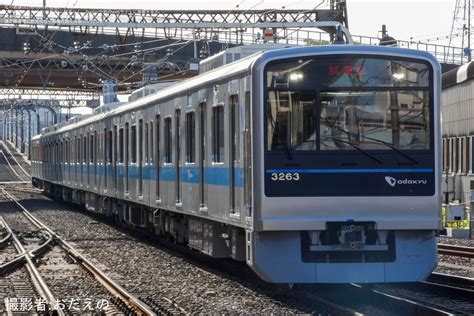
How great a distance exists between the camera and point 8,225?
29625mm

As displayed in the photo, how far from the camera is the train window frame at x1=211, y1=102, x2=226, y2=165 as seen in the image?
45.5ft

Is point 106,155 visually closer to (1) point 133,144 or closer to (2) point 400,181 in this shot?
(1) point 133,144

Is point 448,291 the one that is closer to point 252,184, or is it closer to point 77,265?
point 252,184

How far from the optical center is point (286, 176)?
12.1m

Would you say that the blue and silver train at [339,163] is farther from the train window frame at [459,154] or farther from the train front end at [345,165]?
the train window frame at [459,154]

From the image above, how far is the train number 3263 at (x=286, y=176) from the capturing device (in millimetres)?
12109

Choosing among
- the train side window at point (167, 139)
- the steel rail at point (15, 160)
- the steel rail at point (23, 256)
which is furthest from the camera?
the steel rail at point (15, 160)

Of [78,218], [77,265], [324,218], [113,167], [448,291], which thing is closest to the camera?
[324,218]

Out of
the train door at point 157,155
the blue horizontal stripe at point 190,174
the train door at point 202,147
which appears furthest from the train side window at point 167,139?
the train door at point 202,147

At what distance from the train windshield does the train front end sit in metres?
0.01

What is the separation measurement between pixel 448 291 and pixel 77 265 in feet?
23.8

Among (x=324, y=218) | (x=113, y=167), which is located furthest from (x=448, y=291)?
(x=113, y=167)

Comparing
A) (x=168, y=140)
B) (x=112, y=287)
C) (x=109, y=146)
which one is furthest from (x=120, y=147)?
(x=112, y=287)

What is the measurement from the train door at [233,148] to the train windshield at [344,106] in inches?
37.5
